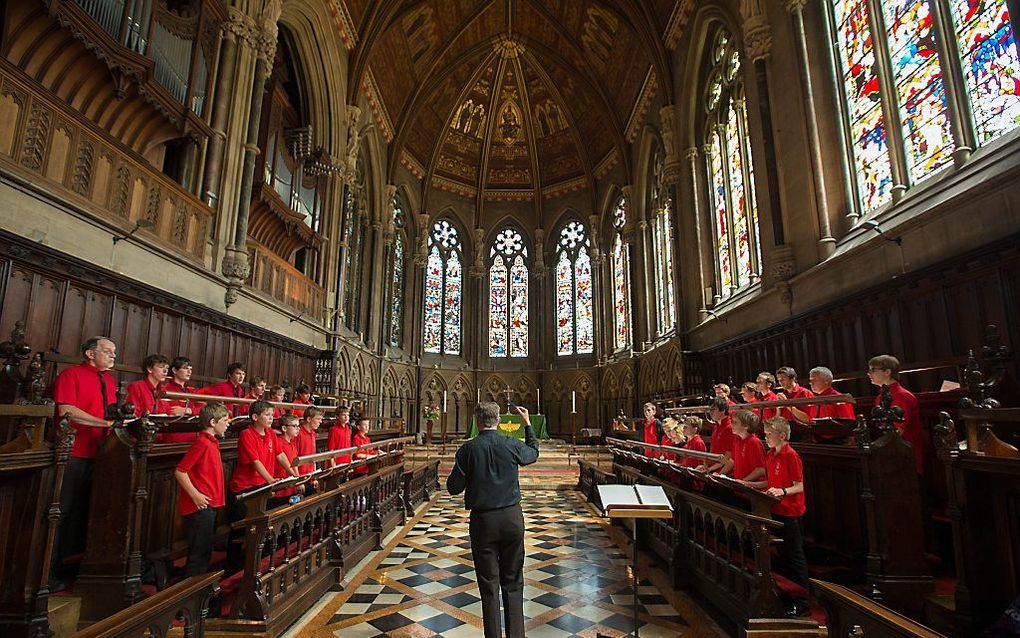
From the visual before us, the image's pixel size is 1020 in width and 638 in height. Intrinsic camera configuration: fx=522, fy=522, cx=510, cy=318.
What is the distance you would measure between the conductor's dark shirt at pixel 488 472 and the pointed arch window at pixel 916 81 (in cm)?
633

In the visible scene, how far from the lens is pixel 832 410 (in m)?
5.52

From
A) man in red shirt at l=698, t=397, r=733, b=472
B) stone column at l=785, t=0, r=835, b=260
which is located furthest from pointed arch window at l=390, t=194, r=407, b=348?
man in red shirt at l=698, t=397, r=733, b=472

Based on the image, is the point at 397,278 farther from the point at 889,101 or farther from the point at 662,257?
the point at 889,101

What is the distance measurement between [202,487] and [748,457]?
430cm

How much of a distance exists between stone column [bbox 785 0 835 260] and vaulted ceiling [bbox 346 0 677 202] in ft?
20.6

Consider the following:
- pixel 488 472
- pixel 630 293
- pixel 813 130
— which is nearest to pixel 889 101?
pixel 813 130

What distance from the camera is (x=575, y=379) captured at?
2223 cm

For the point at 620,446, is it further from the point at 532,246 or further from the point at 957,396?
the point at 532,246

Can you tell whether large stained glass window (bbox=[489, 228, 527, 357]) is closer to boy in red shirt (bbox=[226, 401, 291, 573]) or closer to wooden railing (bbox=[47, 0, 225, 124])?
wooden railing (bbox=[47, 0, 225, 124])

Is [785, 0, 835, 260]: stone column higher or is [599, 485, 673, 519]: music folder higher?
[785, 0, 835, 260]: stone column

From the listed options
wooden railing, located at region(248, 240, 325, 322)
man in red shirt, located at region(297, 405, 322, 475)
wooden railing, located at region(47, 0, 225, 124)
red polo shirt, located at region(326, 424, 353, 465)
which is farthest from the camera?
wooden railing, located at region(248, 240, 325, 322)

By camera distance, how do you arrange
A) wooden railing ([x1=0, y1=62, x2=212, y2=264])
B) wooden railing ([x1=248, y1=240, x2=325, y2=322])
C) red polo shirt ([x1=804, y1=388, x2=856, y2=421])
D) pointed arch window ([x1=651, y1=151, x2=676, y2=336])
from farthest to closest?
pointed arch window ([x1=651, y1=151, x2=676, y2=336]), wooden railing ([x1=248, y1=240, x2=325, y2=322]), wooden railing ([x1=0, y1=62, x2=212, y2=264]), red polo shirt ([x1=804, y1=388, x2=856, y2=421])

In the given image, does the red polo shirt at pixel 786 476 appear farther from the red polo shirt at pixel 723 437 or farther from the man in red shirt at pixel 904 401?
the red polo shirt at pixel 723 437

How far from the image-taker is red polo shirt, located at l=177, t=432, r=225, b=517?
3.77 m
